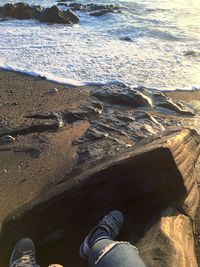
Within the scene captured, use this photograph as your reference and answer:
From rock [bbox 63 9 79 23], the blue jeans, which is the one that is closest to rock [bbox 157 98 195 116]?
the blue jeans

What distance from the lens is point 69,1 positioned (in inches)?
593

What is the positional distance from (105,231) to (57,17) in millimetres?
9331

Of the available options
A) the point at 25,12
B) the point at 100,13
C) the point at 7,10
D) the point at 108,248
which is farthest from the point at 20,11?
the point at 108,248

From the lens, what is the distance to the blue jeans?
249 cm

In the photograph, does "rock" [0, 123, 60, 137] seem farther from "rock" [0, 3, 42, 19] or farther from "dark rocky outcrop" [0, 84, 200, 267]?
"rock" [0, 3, 42, 19]

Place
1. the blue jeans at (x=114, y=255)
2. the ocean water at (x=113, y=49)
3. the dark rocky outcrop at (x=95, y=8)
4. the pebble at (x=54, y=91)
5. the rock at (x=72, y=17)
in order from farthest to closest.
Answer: the dark rocky outcrop at (x=95, y=8), the rock at (x=72, y=17), the ocean water at (x=113, y=49), the pebble at (x=54, y=91), the blue jeans at (x=114, y=255)

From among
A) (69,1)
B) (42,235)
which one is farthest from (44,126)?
(69,1)

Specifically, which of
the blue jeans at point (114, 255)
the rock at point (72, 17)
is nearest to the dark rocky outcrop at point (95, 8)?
the rock at point (72, 17)

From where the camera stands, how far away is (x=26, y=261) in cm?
287

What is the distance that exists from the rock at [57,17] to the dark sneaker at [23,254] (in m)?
9.13

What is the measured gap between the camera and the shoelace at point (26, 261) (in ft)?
9.29

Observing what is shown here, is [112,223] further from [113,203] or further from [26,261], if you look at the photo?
[26,261]

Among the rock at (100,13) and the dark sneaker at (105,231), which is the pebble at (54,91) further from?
the rock at (100,13)

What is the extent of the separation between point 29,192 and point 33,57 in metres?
4.56
